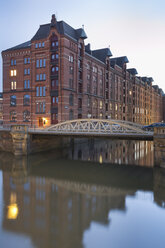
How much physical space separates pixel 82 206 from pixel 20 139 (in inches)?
664

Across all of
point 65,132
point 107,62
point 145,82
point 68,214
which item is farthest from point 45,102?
point 145,82

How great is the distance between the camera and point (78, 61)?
39031mm

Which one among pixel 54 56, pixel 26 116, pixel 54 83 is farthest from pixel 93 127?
pixel 26 116

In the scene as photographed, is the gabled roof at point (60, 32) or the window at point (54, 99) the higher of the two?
the gabled roof at point (60, 32)

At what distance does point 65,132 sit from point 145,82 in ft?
209

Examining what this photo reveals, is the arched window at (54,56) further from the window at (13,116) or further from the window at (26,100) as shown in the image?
→ the window at (13,116)

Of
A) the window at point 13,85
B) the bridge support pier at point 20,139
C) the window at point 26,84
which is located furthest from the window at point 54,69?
the bridge support pier at point 20,139

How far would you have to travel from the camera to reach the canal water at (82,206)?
29.5 feet

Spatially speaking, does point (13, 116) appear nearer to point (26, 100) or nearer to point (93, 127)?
point (26, 100)

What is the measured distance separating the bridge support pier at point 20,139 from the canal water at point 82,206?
168 inches

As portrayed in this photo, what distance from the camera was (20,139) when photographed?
26.5 metres

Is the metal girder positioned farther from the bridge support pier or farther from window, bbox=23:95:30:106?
window, bbox=23:95:30:106

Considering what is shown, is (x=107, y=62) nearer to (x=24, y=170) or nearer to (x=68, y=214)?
(x=24, y=170)

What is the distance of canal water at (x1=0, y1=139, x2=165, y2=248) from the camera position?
29.5ft
